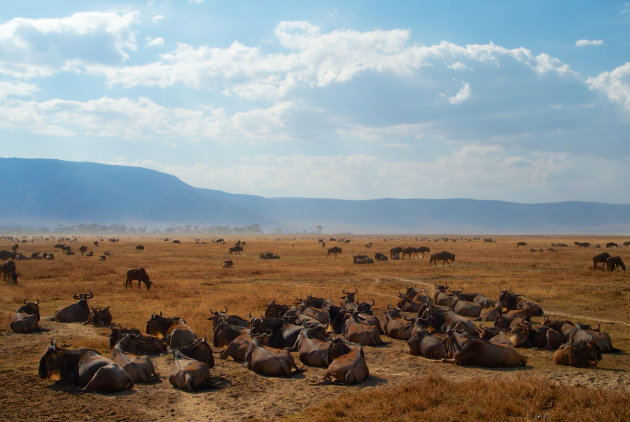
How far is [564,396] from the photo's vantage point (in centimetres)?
788

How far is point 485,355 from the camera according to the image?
10672mm

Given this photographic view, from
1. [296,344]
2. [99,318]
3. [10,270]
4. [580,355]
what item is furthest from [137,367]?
[10,270]

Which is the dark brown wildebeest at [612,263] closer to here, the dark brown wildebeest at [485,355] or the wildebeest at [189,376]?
the dark brown wildebeest at [485,355]

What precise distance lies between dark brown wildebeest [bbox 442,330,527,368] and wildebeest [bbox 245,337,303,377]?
3681 millimetres

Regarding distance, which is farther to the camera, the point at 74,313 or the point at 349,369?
the point at 74,313

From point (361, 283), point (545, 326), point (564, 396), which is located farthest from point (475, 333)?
point (361, 283)

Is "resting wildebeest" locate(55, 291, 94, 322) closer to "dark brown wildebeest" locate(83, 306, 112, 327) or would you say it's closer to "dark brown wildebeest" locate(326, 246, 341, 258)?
"dark brown wildebeest" locate(83, 306, 112, 327)

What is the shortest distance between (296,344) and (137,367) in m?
4.06

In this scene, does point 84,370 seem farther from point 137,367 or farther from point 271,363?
point 271,363

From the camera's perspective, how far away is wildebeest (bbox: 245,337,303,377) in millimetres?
10156

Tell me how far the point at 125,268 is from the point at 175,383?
30.1 metres

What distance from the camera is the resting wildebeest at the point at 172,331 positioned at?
40.6 ft

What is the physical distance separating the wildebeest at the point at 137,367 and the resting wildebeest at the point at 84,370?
1.09 feet

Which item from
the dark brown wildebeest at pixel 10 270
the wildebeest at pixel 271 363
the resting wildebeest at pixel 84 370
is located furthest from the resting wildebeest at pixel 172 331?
the dark brown wildebeest at pixel 10 270
